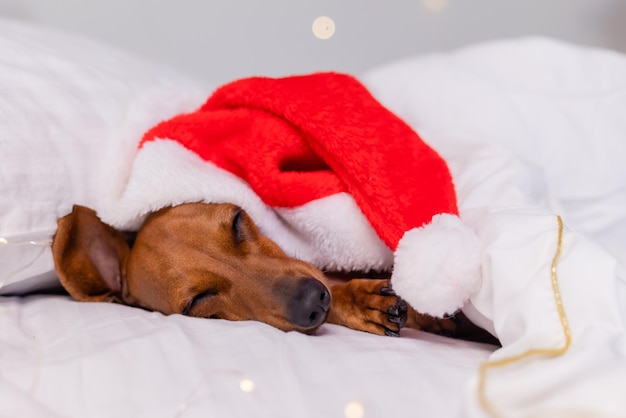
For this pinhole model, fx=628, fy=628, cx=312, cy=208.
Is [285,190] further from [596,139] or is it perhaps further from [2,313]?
[596,139]

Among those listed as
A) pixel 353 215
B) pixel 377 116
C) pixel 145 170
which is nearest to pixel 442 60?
pixel 377 116

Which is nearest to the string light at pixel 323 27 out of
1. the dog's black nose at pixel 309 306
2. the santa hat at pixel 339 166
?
the santa hat at pixel 339 166

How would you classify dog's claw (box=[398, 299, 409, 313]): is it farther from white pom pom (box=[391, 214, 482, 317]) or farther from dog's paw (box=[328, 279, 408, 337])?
white pom pom (box=[391, 214, 482, 317])

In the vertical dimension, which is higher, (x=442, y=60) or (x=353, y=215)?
(x=442, y=60)

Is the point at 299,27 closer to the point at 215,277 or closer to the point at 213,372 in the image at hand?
the point at 215,277

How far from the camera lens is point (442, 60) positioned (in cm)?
190

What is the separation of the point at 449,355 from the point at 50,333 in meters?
0.65

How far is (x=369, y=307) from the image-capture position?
126 cm

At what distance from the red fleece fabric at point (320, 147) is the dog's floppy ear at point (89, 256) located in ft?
0.76

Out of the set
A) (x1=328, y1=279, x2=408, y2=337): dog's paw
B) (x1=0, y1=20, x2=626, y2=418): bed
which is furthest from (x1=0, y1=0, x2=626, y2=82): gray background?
(x1=328, y1=279, x2=408, y2=337): dog's paw

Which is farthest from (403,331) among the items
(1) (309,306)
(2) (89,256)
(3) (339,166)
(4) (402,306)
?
(2) (89,256)

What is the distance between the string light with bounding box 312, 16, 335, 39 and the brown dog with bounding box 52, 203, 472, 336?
1.41 metres

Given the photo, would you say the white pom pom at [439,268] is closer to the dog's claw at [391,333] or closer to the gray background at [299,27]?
the dog's claw at [391,333]

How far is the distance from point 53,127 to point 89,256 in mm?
310
